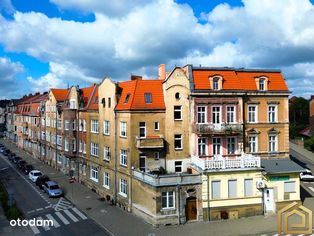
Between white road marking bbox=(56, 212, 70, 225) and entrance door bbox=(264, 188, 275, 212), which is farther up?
entrance door bbox=(264, 188, 275, 212)

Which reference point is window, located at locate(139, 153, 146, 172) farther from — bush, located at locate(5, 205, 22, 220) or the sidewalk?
bush, located at locate(5, 205, 22, 220)

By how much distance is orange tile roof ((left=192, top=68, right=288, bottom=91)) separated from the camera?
36.4 meters

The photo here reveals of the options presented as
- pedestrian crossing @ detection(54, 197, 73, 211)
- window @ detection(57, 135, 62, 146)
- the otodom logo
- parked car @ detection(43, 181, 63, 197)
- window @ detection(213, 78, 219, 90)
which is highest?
window @ detection(213, 78, 219, 90)

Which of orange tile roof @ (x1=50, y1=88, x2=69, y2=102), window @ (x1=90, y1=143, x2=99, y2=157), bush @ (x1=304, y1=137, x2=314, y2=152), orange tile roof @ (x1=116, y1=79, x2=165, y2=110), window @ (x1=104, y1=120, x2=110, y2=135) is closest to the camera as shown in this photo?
orange tile roof @ (x1=116, y1=79, x2=165, y2=110)

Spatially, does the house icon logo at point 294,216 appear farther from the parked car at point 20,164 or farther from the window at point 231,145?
the parked car at point 20,164

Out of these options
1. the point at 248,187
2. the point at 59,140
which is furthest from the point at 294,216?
the point at 59,140

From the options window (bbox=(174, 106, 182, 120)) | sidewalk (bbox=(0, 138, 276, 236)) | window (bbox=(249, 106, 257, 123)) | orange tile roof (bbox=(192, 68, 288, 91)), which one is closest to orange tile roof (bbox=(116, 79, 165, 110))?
window (bbox=(174, 106, 182, 120))

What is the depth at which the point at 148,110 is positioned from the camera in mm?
35625

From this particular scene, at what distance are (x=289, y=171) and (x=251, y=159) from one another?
424cm

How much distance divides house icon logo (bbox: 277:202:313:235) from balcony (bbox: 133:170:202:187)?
7832 millimetres

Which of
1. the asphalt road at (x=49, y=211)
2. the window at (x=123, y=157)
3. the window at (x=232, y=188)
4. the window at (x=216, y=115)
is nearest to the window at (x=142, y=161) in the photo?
the window at (x=123, y=157)

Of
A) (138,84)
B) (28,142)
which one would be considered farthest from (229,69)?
(28,142)

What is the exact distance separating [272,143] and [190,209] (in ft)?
43.8

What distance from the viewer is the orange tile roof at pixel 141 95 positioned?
3562 centimetres
